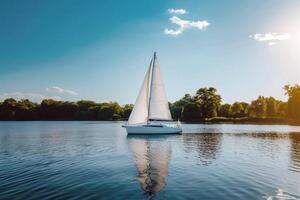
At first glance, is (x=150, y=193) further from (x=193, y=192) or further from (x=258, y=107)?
(x=258, y=107)

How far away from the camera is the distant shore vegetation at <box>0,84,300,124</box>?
126 metres

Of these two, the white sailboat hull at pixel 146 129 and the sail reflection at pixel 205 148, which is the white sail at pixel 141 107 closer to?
the white sailboat hull at pixel 146 129

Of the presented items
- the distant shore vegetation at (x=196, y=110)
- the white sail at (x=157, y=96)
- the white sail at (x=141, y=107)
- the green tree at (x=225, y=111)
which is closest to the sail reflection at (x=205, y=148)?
the white sail at (x=157, y=96)

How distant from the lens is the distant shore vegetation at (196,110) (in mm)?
126338

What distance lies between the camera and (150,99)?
56.5m

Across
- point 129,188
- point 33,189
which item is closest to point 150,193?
point 129,188

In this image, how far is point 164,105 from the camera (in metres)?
58.3

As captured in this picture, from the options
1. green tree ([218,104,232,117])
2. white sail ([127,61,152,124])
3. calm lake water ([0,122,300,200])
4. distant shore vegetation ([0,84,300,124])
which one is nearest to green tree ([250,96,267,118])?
distant shore vegetation ([0,84,300,124])

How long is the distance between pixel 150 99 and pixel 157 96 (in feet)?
5.33

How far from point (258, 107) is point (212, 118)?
1143 inches

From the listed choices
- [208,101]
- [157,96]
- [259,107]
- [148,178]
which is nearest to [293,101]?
[259,107]

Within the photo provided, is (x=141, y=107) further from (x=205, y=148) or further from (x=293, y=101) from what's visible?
(x=293, y=101)

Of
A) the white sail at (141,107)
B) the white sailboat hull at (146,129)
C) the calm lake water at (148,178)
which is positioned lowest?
the calm lake water at (148,178)

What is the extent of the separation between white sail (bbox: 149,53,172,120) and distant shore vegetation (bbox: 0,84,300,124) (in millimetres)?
38825
